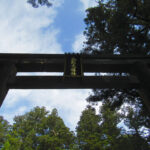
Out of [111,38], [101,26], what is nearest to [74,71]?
[111,38]

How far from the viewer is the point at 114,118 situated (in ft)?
65.5

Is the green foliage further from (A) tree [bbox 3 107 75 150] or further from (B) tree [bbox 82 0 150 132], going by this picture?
(A) tree [bbox 3 107 75 150]

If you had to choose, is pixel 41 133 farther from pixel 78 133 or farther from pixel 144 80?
pixel 144 80

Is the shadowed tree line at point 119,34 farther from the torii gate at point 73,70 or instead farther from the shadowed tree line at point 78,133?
the torii gate at point 73,70

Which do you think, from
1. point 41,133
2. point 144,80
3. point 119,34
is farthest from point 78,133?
point 144,80

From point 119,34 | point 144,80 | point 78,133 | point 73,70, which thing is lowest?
point 144,80

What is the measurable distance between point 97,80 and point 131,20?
24.4 feet

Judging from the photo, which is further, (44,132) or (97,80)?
(44,132)

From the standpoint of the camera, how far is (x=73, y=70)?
325 cm

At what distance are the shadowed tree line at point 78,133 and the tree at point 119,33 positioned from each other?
5.51 ft

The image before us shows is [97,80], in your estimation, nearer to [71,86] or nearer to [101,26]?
[71,86]

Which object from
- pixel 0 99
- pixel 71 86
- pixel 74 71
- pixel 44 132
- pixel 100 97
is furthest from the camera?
pixel 44 132

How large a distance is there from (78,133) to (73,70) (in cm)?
1455

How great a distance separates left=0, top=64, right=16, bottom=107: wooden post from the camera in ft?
8.41
